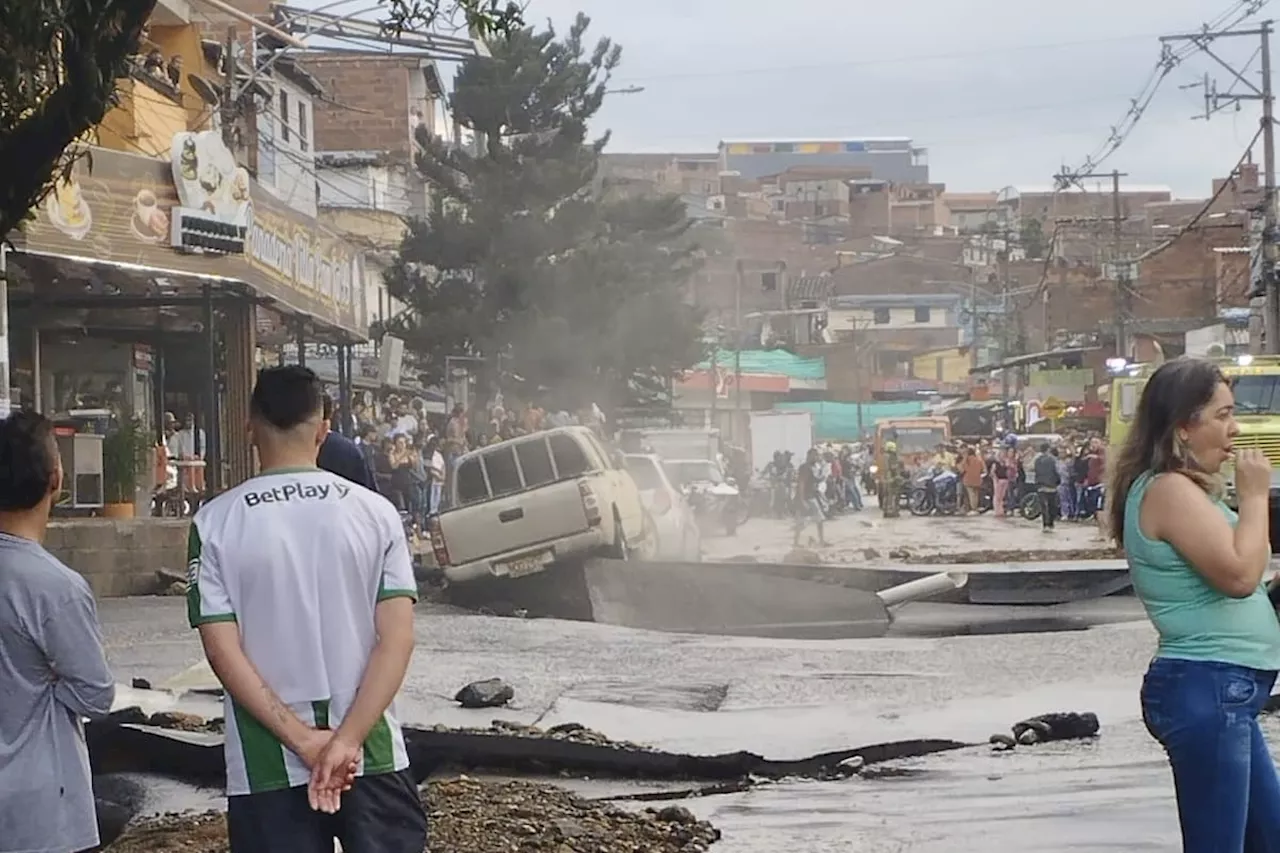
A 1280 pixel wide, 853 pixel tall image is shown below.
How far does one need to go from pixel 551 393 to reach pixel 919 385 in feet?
192

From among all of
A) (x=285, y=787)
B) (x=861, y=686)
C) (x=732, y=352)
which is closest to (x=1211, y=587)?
(x=285, y=787)

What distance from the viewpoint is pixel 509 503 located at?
1873 centimetres

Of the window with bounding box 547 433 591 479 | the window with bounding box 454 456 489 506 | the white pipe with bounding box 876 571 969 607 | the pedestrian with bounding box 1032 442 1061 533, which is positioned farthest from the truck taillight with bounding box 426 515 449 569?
the pedestrian with bounding box 1032 442 1061 533

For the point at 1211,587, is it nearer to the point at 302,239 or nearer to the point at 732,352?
the point at 302,239

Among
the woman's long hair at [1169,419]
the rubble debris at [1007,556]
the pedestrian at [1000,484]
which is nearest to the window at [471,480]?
the rubble debris at [1007,556]

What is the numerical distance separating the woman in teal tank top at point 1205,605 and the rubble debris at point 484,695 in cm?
595

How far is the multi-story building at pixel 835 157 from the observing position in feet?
549

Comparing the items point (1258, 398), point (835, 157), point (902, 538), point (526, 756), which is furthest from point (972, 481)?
point (835, 157)

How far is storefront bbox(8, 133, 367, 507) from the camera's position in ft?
58.6

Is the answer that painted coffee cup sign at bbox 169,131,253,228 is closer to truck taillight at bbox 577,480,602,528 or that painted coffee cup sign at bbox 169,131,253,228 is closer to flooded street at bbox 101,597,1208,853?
A: flooded street at bbox 101,597,1208,853

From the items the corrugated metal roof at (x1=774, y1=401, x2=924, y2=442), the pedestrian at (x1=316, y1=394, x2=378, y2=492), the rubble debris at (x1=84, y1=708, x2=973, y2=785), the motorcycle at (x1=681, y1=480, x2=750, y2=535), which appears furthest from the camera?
the corrugated metal roof at (x1=774, y1=401, x2=924, y2=442)

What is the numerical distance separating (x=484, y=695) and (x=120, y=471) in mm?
10346

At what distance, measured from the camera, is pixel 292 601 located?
12.5 feet

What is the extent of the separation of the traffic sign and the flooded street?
43.7 m
